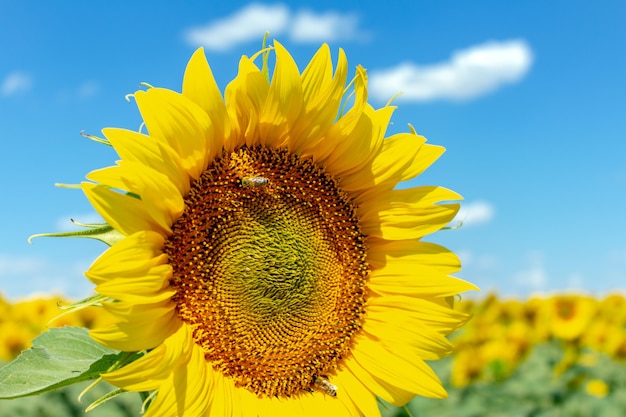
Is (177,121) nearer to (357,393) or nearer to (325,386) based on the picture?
(325,386)

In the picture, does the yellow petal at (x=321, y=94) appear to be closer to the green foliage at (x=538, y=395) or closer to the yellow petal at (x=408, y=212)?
the yellow petal at (x=408, y=212)

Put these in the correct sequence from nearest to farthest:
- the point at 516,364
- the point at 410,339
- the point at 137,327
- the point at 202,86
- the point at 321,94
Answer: the point at 137,327
the point at 202,86
the point at 321,94
the point at 410,339
the point at 516,364

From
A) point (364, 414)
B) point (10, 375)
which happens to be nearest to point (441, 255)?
point (364, 414)

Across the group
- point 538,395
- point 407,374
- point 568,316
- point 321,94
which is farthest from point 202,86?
point 568,316

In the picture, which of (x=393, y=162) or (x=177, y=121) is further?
(x=393, y=162)

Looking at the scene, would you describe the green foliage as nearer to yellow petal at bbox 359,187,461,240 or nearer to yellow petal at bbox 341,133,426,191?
yellow petal at bbox 359,187,461,240
